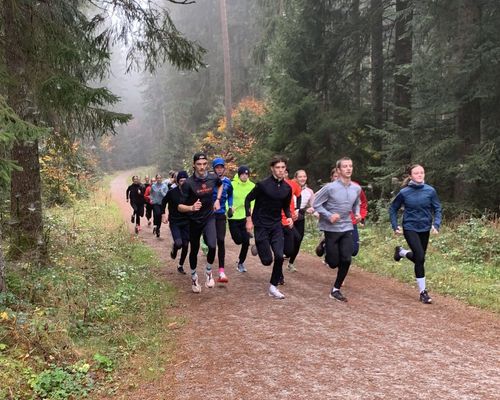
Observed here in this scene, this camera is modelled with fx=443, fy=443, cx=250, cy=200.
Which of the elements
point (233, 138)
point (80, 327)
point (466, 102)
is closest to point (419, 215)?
point (80, 327)

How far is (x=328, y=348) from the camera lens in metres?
5.16

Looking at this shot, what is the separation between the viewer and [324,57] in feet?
53.6

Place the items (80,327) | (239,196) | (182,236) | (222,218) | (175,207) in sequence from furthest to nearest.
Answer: (175,207), (182,236), (239,196), (222,218), (80,327)

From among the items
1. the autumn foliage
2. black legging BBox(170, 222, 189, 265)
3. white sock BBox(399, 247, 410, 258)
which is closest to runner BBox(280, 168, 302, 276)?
white sock BBox(399, 247, 410, 258)

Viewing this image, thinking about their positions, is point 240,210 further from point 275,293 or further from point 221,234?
point 275,293

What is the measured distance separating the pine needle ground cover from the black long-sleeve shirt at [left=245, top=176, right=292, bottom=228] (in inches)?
82.4

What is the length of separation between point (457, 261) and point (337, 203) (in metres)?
4.27

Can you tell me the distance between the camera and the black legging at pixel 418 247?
721 centimetres

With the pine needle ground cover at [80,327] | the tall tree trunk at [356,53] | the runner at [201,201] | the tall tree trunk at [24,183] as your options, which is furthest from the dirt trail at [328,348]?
the tall tree trunk at [356,53]

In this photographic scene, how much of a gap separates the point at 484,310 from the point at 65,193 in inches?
715

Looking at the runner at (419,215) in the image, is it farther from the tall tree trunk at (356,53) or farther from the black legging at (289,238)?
the tall tree trunk at (356,53)

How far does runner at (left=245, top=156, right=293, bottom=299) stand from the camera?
24.2ft

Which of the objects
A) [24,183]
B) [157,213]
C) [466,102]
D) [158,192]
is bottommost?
[157,213]

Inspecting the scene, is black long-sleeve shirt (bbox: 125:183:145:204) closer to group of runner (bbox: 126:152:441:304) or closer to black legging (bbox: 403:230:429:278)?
group of runner (bbox: 126:152:441:304)
